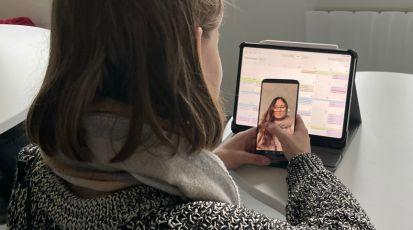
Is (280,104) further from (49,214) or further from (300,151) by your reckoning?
(49,214)

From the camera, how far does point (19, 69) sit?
1563 mm

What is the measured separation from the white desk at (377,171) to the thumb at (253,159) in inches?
0.7

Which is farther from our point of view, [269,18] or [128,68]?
[269,18]

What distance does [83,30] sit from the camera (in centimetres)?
58

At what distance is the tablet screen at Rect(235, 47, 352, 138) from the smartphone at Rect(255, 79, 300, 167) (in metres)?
0.11

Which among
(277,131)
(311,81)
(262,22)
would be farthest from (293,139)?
(262,22)

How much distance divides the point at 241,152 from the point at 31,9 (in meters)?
2.10

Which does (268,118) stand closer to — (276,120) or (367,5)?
(276,120)

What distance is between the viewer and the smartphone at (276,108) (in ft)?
3.17

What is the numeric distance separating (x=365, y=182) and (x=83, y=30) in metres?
0.61

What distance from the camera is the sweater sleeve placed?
1.87 feet

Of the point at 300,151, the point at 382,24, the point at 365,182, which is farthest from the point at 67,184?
the point at 382,24

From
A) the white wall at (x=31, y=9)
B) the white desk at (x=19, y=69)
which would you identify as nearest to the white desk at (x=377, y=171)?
the white desk at (x=19, y=69)

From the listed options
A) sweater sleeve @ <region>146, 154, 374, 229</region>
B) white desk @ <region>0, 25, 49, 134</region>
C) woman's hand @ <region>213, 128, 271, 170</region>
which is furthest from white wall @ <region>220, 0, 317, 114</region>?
sweater sleeve @ <region>146, 154, 374, 229</region>
